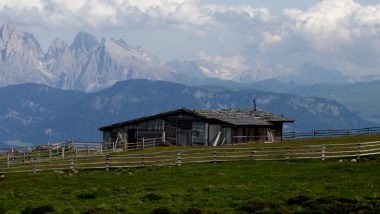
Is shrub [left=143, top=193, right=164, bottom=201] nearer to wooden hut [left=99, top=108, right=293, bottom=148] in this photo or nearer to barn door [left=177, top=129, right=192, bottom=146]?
wooden hut [left=99, top=108, right=293, bottom=148]

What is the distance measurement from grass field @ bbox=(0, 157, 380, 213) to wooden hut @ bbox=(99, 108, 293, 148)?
2842 centimetres

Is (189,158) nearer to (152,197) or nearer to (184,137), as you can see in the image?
(152,197)

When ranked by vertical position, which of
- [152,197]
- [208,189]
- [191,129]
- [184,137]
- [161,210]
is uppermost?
[191,129]

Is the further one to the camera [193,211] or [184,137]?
[184,137]

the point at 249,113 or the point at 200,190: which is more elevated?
the point at 249,113

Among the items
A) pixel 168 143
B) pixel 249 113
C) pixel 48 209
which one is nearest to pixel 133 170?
pixel 48 209

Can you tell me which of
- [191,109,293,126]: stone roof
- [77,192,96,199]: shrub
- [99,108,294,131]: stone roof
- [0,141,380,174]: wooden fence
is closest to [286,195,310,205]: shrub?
[77,192,96,199]: shrub

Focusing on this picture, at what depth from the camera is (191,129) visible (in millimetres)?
81812

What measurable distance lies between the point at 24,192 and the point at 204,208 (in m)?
14.5

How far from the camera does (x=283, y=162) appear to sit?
50.5 metres

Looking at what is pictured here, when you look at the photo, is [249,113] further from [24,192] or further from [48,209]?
[48,209]

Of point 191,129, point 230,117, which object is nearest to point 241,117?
point 230,117

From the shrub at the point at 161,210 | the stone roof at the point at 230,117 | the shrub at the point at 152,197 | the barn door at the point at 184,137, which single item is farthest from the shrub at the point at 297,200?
the barn door at the point at 184,137

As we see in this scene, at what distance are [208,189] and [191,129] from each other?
45268 millimetres
